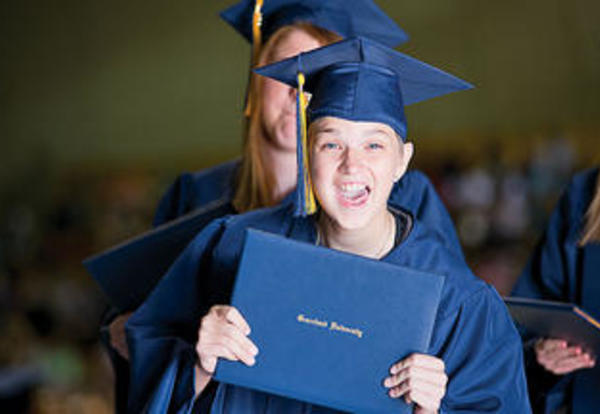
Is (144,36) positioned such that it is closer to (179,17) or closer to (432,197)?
(179,17)

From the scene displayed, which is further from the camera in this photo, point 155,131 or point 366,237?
point 155,131

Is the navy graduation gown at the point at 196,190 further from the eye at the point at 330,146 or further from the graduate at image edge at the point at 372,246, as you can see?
the eye at the point at 330,146

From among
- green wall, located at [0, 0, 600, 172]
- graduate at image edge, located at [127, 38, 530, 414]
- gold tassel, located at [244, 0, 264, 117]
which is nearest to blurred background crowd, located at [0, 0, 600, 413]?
green wall, located at [0, 0, 600, 172]

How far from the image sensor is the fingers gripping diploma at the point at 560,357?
1.82 meters

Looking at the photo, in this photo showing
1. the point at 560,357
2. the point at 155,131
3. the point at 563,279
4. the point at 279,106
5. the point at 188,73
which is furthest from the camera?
the point at 155,131

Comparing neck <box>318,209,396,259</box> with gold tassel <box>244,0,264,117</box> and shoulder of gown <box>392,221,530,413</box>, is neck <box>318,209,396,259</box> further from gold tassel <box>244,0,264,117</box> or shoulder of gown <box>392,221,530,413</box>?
gold tassel <box>244,0,264,117</box>

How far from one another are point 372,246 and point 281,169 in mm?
627

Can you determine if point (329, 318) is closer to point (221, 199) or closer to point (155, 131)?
point (221, 199)

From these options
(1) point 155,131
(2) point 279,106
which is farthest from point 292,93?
(1) point 155,131

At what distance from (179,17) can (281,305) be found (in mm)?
5361

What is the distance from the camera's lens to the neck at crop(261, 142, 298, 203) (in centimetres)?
201

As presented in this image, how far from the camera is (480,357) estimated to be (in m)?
1.39

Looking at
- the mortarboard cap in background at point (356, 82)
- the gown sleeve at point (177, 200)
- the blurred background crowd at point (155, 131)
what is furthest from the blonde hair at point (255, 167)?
the blurred background crowd at point (155, 131)

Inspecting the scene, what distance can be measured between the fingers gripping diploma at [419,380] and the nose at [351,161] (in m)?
0.37
